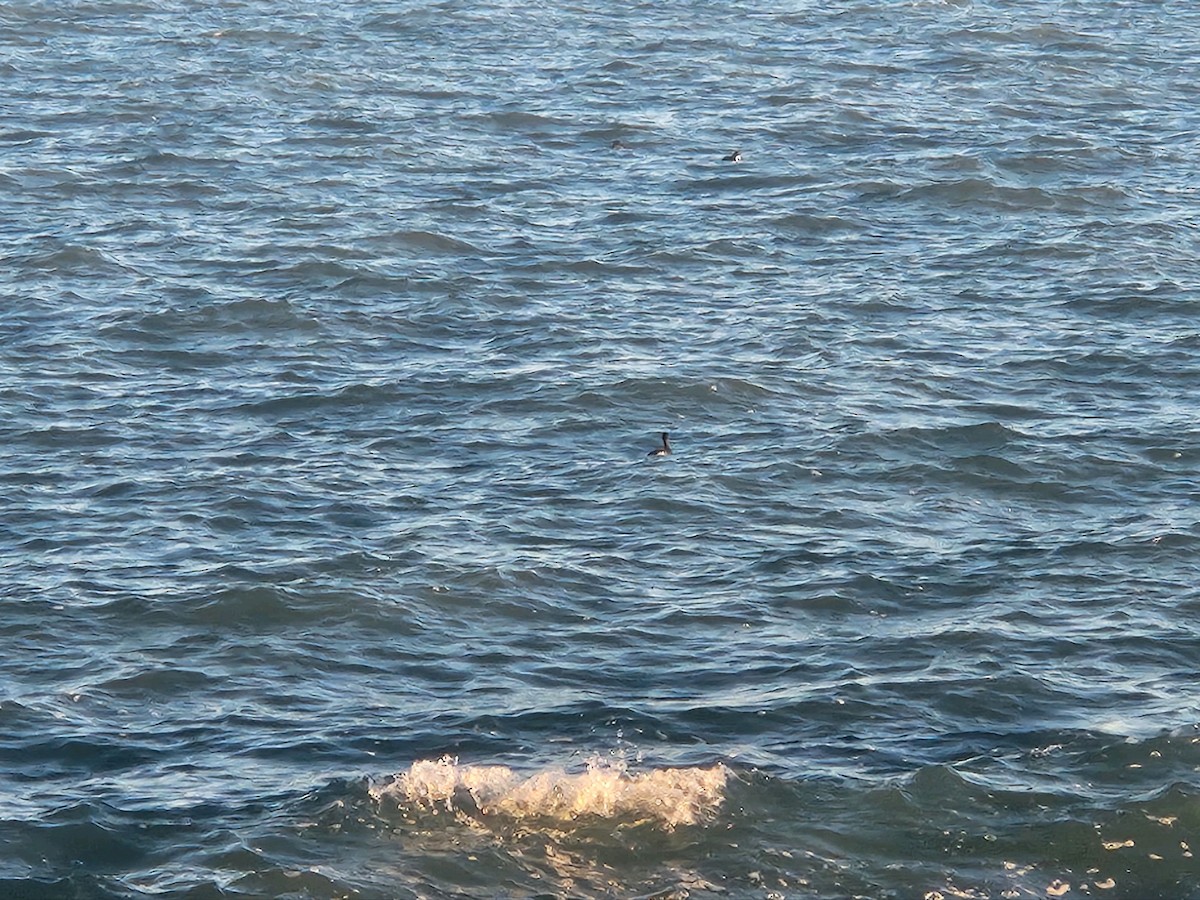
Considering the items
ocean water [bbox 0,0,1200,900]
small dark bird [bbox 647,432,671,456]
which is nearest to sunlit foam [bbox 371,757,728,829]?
ocean water [bbox 0,0,1200,900]

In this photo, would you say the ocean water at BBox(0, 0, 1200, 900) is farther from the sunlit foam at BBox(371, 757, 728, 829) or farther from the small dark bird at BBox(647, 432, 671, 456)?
the small dark bird at BBox(647, 432, 671, 456)

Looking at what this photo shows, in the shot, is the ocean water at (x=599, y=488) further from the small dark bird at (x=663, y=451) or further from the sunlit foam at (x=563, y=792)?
the small dark bird at (x=663, y=451)

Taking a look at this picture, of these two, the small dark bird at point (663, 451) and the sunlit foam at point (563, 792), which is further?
the small dark bird at point (663, 451)

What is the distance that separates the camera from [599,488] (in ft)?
78.3

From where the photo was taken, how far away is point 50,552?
22062 millimetres

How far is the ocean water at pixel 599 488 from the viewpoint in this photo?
17203 mm

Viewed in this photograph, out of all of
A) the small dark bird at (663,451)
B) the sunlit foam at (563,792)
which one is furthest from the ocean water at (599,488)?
the small dark bird at (663,451)

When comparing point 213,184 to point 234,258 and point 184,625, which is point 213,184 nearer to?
point 234,258

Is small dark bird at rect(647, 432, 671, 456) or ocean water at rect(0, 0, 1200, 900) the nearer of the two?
ocean water at rect(0, 0, 1200, 900)

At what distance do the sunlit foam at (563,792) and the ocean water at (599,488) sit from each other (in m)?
0.06

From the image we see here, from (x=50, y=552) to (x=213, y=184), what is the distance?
14.8 metres

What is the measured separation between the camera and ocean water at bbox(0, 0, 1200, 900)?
17203 mm

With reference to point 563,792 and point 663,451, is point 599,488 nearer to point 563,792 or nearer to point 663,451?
point 663,451

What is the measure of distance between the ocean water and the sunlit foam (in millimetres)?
62
